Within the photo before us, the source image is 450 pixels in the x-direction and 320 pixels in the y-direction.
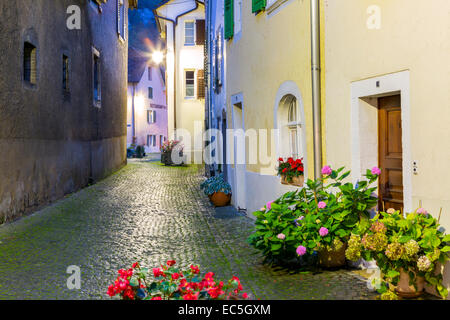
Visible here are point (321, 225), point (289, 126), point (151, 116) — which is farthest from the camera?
point (151, 116)

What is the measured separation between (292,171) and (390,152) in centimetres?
234

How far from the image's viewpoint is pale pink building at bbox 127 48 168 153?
160ft

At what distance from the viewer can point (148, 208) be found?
1173 centimetres

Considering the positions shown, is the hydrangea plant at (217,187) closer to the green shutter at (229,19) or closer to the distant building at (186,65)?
the green shutter at (229,19)

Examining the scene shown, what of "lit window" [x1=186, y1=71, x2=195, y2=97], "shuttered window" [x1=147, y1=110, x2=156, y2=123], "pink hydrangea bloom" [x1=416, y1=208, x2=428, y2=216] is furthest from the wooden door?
"shuttered window" [x1=147, y1=110, x2=156, y2=123]

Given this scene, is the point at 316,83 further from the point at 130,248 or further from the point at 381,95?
the point at 130,248

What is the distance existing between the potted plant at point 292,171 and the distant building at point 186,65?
70.0 ft

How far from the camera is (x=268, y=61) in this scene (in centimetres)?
912

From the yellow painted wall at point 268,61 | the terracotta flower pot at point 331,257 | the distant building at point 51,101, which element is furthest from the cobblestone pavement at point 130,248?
the yellow painted wall at point 268,61

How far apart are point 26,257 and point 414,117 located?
16.9 feet

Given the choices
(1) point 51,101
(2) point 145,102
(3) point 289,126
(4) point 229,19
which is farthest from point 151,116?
(3) point 289,126

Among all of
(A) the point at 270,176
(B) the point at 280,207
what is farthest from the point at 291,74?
(B) the point at 280,207

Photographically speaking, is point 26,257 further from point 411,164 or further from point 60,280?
point 411,164

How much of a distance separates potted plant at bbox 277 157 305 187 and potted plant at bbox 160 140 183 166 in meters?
20.1
